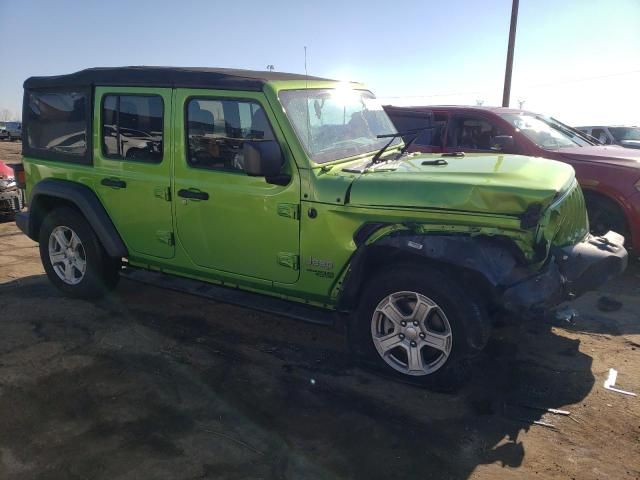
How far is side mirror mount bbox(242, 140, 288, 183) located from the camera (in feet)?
11.1

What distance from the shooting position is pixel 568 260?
135 inches

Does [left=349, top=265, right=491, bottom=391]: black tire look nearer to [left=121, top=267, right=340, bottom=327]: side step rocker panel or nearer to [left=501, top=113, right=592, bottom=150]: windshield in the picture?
[left=121, top=267, right=340, bottom=327]: side step rocker panel

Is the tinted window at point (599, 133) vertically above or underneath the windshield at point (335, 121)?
above

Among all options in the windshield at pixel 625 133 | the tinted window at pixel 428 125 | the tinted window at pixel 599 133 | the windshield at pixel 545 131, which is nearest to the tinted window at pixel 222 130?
the tinted window at pixel 428 125

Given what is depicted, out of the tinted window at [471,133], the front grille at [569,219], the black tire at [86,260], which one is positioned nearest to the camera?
the front grille at [569,219]

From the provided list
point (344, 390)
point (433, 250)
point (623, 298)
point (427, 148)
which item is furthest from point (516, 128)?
point (344, 390)

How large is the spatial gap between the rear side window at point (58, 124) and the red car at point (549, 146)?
3.00 m

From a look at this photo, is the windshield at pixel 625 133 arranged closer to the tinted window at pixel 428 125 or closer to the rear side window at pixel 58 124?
the tinted window at pixel 428 125

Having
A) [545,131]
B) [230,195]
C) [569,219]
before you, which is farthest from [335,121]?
[545,131]

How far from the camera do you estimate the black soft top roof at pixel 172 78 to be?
Answer: 3840mm

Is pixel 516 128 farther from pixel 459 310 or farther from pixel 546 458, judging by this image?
pixel 546 458

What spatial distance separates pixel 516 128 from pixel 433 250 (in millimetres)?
4096

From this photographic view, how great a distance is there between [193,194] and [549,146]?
178 inches

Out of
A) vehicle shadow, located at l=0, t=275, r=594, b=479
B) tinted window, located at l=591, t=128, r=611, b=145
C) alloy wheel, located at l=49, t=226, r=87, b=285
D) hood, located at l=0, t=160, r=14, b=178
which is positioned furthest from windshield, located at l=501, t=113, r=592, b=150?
tinted window, located at l=591, t=128, r=611, b=145
